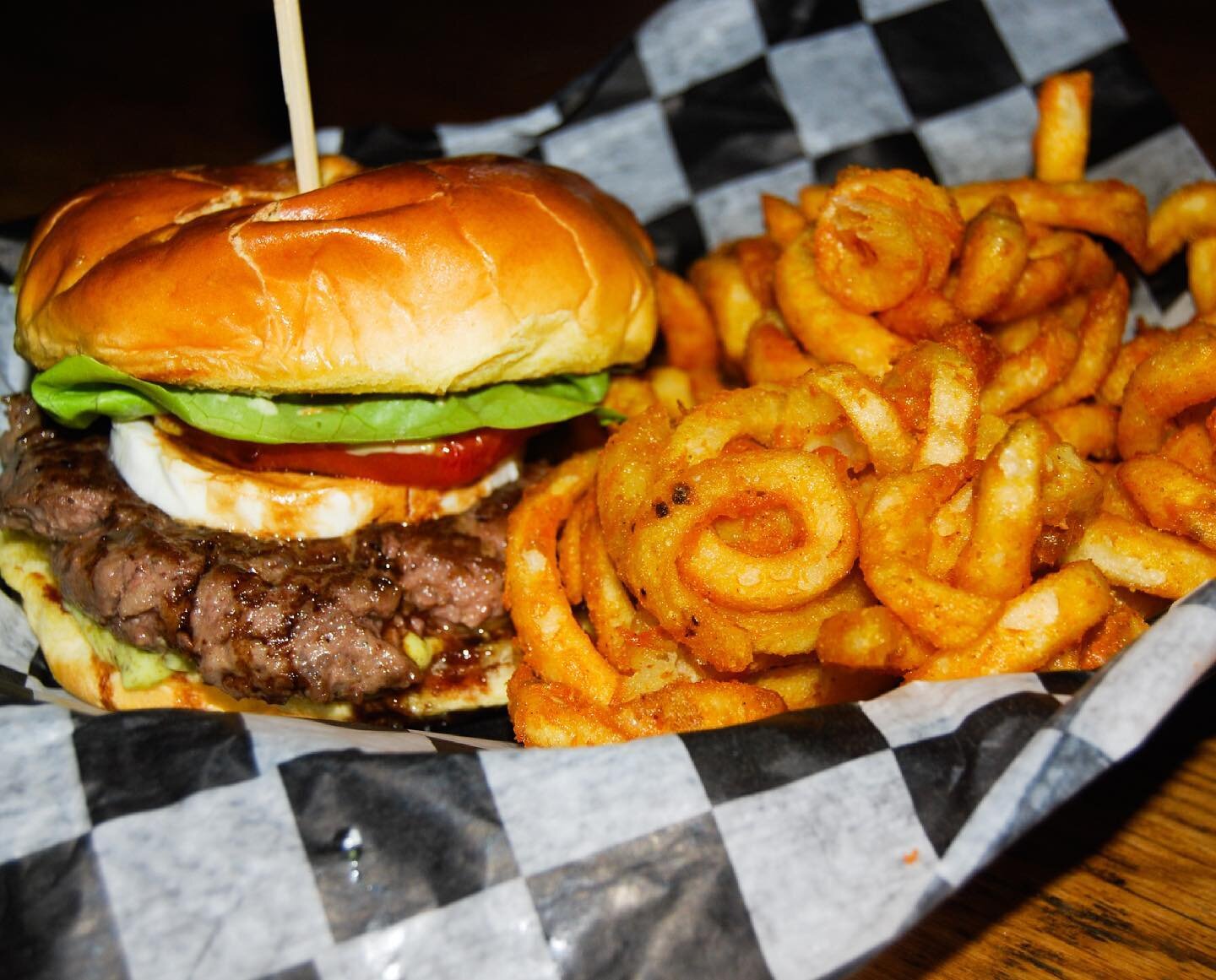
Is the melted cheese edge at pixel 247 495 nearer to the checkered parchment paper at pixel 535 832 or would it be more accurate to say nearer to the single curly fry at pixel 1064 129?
the checkered parchment paper at pixel 535 832

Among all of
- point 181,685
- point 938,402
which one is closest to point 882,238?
point 938,402

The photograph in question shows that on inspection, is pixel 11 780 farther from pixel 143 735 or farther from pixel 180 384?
pixel 180 384

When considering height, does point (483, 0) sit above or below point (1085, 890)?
above

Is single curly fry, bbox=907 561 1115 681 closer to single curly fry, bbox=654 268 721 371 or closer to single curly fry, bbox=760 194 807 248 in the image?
single curly fry, bbox=760 194 807 248

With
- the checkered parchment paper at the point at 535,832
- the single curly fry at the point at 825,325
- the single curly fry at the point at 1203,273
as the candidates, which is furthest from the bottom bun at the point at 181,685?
the single curly fry at the point at 1203,273

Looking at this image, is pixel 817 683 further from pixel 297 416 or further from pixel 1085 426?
pixel 297 416

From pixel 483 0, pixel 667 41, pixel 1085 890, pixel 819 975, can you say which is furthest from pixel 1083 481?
pixel 483 0
